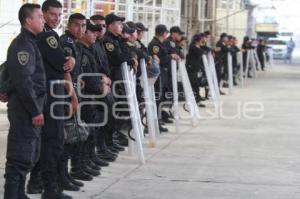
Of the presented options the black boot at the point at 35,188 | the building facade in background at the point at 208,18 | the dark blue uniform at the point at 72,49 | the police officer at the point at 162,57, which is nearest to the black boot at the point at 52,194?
the black boot at the point at 35,188

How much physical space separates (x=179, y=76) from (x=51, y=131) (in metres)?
7.26

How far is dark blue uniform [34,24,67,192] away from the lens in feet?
21.4

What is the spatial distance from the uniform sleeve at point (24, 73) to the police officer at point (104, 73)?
2170mm

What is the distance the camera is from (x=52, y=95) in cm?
670

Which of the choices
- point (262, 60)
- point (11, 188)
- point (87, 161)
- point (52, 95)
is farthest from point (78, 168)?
point (262, 60)

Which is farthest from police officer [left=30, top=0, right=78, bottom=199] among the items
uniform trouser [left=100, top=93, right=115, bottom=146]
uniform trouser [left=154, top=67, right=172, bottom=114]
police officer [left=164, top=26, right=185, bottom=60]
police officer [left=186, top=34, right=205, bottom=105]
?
police officer [left=186, top=34, right=205, bottom=105]

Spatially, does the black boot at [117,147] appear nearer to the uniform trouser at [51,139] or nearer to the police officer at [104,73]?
the police officer at [104,73]

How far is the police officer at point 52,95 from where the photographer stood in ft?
21.5

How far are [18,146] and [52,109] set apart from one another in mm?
651

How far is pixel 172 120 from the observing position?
46.5 feet

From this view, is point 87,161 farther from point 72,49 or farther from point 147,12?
point 147,12

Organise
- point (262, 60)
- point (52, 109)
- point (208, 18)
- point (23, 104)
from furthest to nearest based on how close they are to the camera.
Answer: point (208, 18) → point (262, 60) → point (52, 109) → point (23, 104)

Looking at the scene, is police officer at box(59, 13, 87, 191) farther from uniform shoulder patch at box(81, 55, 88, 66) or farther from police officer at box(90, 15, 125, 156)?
police officer at box(90, 15, 125, 156)

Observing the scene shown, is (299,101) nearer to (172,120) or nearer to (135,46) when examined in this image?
(172,120)
